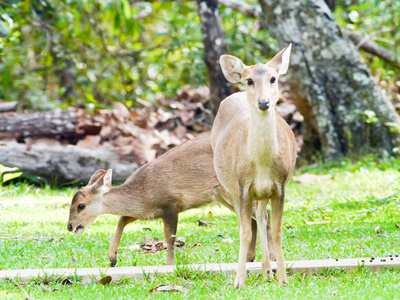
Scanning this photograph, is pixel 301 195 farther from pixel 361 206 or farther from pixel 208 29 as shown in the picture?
pixel 208 29

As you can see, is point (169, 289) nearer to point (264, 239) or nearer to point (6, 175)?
point (264, 239)

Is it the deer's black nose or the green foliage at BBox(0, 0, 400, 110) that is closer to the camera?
the deer's black nose

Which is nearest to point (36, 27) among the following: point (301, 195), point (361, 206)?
point (301, 195)

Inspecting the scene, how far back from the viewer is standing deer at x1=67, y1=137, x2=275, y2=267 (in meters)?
6.25

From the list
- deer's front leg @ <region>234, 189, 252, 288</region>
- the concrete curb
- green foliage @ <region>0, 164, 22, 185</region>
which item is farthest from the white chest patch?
green foliage @ <region>0, 164, 22, 185</region>

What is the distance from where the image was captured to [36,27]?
1330cm

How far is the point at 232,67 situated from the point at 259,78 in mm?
441

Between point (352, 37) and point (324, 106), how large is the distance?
6.49ft

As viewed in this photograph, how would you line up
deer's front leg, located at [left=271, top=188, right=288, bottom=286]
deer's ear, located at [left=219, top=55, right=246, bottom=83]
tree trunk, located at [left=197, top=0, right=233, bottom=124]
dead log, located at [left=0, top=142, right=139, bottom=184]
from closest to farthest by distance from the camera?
deer's front leg, located at [left=271, top=188, right=288, bottom=286]
deer's ear, located at [left=219, top=55, right=246, bottom=83]
dead log, located at [left=0, top=142, right=139, bottom=184]
tree trunk, located at [left=197, top=0, right=233, bottom=124]

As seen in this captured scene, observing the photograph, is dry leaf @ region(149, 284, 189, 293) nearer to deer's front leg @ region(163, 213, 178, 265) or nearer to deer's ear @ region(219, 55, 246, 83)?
deer's front leg @ region(163, 213, 178, 265)

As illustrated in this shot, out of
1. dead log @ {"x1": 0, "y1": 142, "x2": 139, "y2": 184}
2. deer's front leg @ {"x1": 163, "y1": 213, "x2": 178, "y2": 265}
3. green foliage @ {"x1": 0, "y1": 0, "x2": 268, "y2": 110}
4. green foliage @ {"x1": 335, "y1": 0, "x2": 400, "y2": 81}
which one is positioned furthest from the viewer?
green foliage @ {"x1": 0, "y1": 0, "x2": 268, "y2": 110}

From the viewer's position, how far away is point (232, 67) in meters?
4.96

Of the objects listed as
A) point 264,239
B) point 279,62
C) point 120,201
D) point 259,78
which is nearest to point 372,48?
point 120,201

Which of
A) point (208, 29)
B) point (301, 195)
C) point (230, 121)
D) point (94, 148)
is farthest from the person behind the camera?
point (208, 29)
